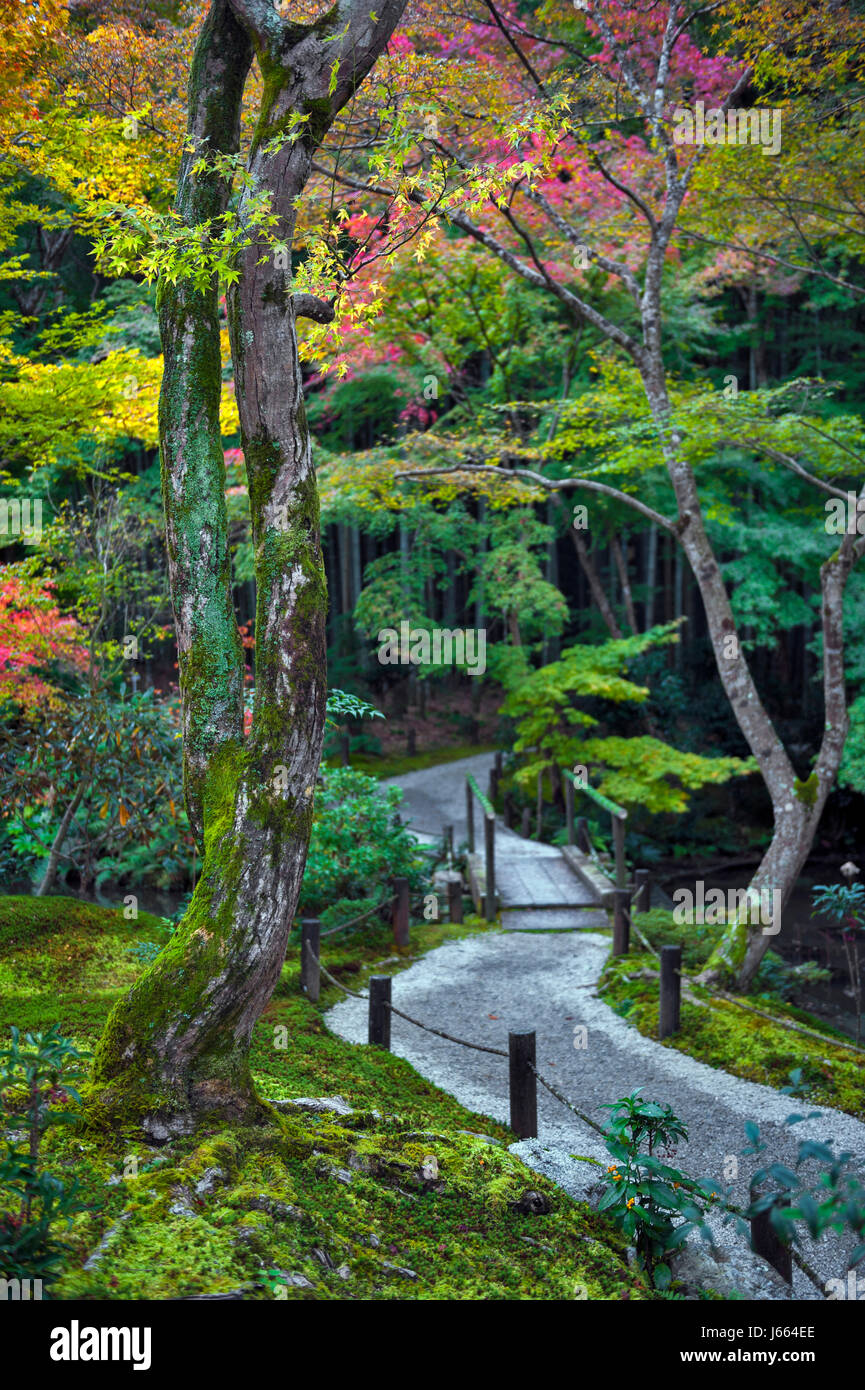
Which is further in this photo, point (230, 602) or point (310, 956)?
point (310, 956)

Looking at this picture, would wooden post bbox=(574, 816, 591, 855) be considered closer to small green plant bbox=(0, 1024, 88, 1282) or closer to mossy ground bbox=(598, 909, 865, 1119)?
mossy ground bbox=(598, 909, 865, 1119)

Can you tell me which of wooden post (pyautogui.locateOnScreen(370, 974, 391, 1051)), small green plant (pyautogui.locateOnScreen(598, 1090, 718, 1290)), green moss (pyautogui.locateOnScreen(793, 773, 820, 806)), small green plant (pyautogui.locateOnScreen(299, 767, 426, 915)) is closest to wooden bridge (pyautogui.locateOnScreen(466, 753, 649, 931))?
small green plant (pyautogui.locateOnScreen(299, 767, 426, 915))

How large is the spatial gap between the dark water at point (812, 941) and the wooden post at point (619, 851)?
6.21ft

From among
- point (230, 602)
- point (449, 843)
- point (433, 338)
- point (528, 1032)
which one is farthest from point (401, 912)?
point (433, 338)

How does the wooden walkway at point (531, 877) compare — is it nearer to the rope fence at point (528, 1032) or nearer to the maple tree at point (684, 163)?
the rope fence at point (528, 1032)

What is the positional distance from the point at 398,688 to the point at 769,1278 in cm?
2180

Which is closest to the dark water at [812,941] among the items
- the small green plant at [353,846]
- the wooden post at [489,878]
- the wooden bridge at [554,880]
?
the wooden bridge at [554,880]

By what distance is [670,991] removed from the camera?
7.48 metres

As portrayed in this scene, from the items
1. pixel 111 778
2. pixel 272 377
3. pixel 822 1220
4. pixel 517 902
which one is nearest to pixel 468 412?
pixel 517 902

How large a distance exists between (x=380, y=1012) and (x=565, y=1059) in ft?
5.31

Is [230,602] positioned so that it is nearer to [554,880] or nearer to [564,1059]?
[564,1059]

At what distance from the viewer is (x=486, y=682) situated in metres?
29.2
